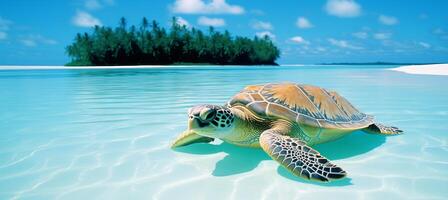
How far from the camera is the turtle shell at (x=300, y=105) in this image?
3141 mm

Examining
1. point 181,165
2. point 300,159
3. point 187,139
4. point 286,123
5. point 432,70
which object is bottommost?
point 181,165

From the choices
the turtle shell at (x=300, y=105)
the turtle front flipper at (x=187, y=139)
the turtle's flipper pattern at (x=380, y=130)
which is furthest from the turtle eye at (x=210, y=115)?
the turtle's flipper pattern at (x=380, y=130)

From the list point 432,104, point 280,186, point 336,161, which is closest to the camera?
point 280,186

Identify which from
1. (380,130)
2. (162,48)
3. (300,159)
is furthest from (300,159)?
(162,48)

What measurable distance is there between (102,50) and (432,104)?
59564mm

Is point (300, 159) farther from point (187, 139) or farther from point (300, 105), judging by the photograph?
point (187, 139)

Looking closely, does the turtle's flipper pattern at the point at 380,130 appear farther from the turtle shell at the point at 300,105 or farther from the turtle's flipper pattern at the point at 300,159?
the turtle's flipper pattern at the point at 300,159

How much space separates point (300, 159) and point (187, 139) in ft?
4.51

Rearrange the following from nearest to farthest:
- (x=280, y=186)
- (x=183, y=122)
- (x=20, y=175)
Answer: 1. (x=280, y=186)
2. (x=20, y=175)
3. (x=183, y=122)

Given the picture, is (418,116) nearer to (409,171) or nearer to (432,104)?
(432,104)

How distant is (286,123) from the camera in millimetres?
3107

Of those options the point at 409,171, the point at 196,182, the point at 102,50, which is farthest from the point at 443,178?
the point at 102,50

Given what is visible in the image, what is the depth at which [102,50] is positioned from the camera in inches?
2327

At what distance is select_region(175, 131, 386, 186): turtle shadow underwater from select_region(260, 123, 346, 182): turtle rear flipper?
104 millimetres
